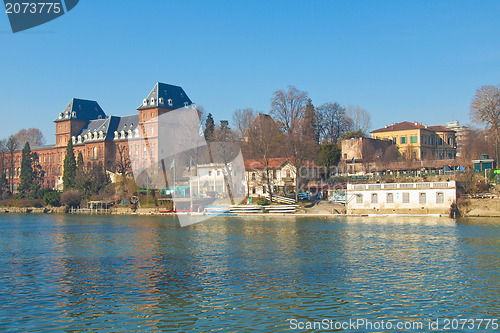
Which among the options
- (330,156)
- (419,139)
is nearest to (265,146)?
(330,156)

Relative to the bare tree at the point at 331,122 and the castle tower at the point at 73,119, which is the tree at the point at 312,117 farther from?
the castle tower at the point at 73,119

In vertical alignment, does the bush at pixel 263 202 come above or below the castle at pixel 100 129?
below

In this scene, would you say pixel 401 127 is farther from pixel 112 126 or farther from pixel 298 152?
pixel 112 126

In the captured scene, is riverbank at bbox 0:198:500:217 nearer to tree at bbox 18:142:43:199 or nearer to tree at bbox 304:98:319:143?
tree at bbox 18:142:43:199

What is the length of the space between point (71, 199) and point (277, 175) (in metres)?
33.2

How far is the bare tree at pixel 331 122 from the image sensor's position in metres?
84.1

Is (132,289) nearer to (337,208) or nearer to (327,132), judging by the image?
(337,208)

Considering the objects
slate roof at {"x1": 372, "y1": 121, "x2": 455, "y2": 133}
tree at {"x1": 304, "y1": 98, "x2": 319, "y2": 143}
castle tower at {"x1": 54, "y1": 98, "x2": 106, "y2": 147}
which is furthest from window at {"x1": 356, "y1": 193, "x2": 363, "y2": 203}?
castle tower at {"x1": 54, "y1": 98, "x2": 106, "y2": 147}

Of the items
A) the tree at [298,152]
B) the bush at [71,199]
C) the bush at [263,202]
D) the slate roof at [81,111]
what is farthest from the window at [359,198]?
the slate roof at [81,111]

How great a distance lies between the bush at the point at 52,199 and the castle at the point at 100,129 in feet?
42.0

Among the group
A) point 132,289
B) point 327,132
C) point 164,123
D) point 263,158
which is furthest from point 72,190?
point 132,289

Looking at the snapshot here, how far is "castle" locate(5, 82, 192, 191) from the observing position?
97.7 metres

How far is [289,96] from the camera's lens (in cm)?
6844

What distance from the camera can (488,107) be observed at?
186ft
